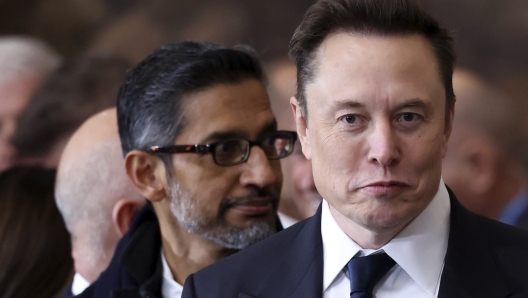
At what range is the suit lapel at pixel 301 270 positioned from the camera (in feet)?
4.76

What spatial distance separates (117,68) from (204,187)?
1098 millimetres

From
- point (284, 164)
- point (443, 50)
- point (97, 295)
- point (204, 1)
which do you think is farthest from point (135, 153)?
point (443, 50)

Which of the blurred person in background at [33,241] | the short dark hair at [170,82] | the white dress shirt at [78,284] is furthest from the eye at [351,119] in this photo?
the blurred person in background at [33,241]

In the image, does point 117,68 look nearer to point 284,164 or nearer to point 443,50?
point 284,164

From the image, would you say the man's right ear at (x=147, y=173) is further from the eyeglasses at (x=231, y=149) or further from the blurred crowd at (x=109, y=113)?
the blurred crowd at (x=109, y=113)

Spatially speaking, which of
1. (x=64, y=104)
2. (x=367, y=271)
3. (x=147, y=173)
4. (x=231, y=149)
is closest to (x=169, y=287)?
(x=147, y=173)

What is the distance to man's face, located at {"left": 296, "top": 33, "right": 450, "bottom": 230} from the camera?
52.5 inches

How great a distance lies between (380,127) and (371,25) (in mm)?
204

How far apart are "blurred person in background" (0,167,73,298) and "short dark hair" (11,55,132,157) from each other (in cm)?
13

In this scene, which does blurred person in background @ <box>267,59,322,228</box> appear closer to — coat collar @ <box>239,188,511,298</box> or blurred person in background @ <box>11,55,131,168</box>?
blurred person in background @ <box>11,55,131,168</box>

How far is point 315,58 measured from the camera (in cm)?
144

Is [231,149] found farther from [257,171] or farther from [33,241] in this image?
[33,241]

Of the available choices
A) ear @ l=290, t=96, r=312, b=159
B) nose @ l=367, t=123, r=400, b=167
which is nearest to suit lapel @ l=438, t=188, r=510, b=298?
nose @ l=367, t=123, r=400, b=167

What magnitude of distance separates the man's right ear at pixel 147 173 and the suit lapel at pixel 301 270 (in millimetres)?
772
